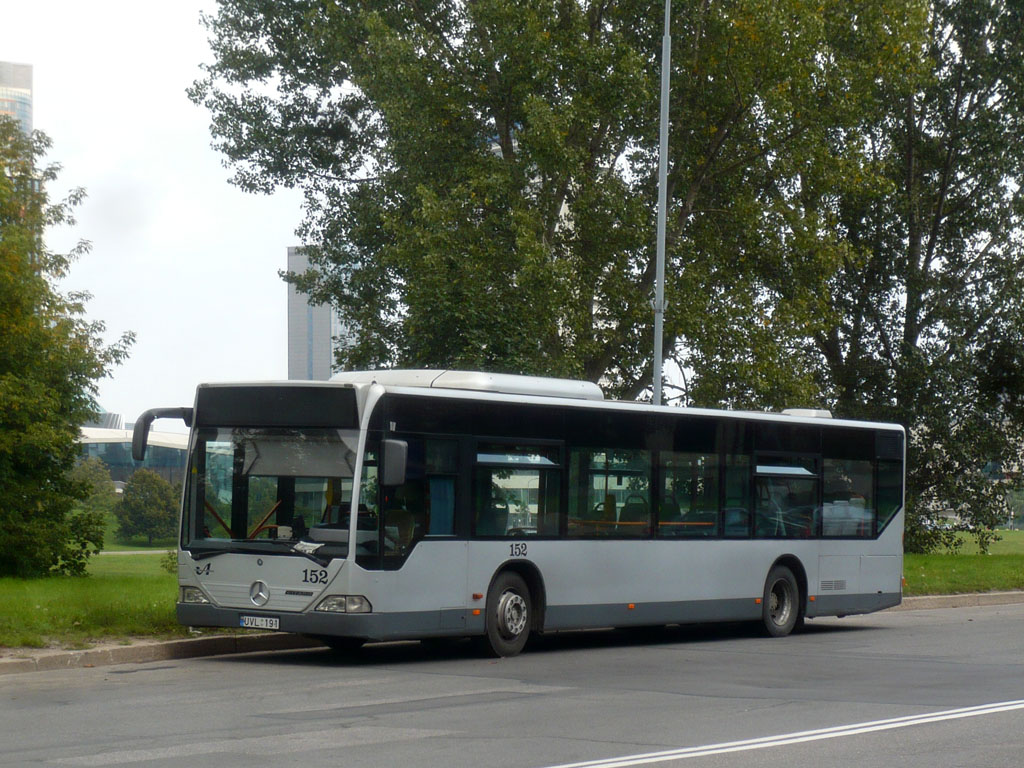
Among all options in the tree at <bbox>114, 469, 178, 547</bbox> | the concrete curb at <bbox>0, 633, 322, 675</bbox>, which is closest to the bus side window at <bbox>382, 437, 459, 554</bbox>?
the concrete curb at <bbox>0, 633, 322, 675</bbox>

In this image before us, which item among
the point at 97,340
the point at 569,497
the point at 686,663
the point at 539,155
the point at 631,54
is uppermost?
Result: the point at 631,54

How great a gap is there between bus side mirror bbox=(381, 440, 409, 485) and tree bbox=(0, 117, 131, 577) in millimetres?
12817

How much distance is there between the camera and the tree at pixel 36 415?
993 inches

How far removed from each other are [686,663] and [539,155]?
17683 mm

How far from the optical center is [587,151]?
107ft

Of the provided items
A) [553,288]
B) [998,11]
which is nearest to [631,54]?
[553,288]

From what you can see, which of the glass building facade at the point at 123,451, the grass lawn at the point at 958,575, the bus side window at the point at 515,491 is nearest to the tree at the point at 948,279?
the grass lawn at the point at 958,575

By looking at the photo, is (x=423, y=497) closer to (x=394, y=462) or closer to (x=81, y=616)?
(x=394, y=462)

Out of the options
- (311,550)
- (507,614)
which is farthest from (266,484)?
(507,614)

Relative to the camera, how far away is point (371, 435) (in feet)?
46.5

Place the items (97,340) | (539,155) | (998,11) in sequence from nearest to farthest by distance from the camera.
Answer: (539,155) → (998,11) → (97,340)

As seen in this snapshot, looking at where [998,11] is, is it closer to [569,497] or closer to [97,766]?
[569,497]

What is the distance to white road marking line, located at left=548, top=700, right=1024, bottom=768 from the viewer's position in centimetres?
838

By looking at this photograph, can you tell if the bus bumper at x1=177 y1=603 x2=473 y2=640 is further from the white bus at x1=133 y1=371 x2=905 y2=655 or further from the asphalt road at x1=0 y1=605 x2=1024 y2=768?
the asphalt road at x1=0 y1=605 x2=1024 y2=768
